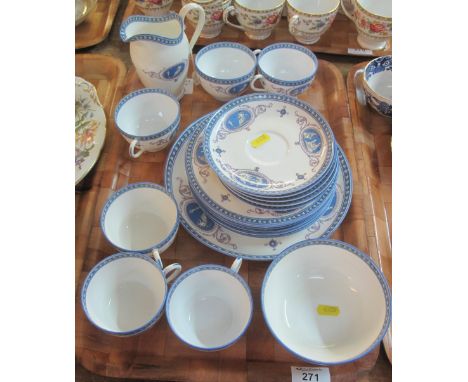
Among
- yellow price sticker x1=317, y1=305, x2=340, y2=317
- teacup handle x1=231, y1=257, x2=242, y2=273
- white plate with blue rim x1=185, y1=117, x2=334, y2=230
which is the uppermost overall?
white plate with blue rim x1=185, y1=117, x2=334, y2=230

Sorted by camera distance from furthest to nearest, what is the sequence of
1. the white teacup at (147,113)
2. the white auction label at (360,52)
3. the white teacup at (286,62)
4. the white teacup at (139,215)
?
the white auction label at (360,52) < the white teacup at (286,62) < the white teacup at (147,113) < the white teacup at (139,215)

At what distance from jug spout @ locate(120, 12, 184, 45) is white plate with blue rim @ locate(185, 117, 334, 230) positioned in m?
0.26

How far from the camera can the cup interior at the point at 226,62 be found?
101 cm

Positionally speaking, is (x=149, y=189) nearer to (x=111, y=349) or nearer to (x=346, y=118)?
(x=111, y=349)

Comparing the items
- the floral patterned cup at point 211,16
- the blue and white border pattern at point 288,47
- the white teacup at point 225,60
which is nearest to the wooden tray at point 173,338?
the blue and white border pattern at point 288,47

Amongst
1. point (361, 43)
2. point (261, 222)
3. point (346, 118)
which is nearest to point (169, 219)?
point (261, 222)

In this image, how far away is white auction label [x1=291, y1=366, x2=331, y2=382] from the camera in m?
0.63

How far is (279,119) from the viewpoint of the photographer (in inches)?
31.7

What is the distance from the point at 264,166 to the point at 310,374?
35cm

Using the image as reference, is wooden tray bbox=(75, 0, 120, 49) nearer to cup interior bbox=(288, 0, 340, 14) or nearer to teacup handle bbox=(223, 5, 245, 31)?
teacup handle bbox=(223, 5, 245, 31)

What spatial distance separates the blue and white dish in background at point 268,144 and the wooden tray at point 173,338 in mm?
134

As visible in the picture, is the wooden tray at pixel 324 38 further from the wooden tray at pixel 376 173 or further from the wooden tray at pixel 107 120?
the wooden tray at pixel 107 120

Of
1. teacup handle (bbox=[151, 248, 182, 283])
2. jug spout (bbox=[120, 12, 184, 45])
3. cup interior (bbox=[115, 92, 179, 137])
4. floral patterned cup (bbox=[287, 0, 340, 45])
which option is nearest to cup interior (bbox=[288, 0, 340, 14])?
floral patterned cup (bbox=[287, 0, 340, 45])

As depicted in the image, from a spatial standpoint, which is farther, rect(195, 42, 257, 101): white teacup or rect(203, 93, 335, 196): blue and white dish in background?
rect(195, 42, 257, 101): white teacup
